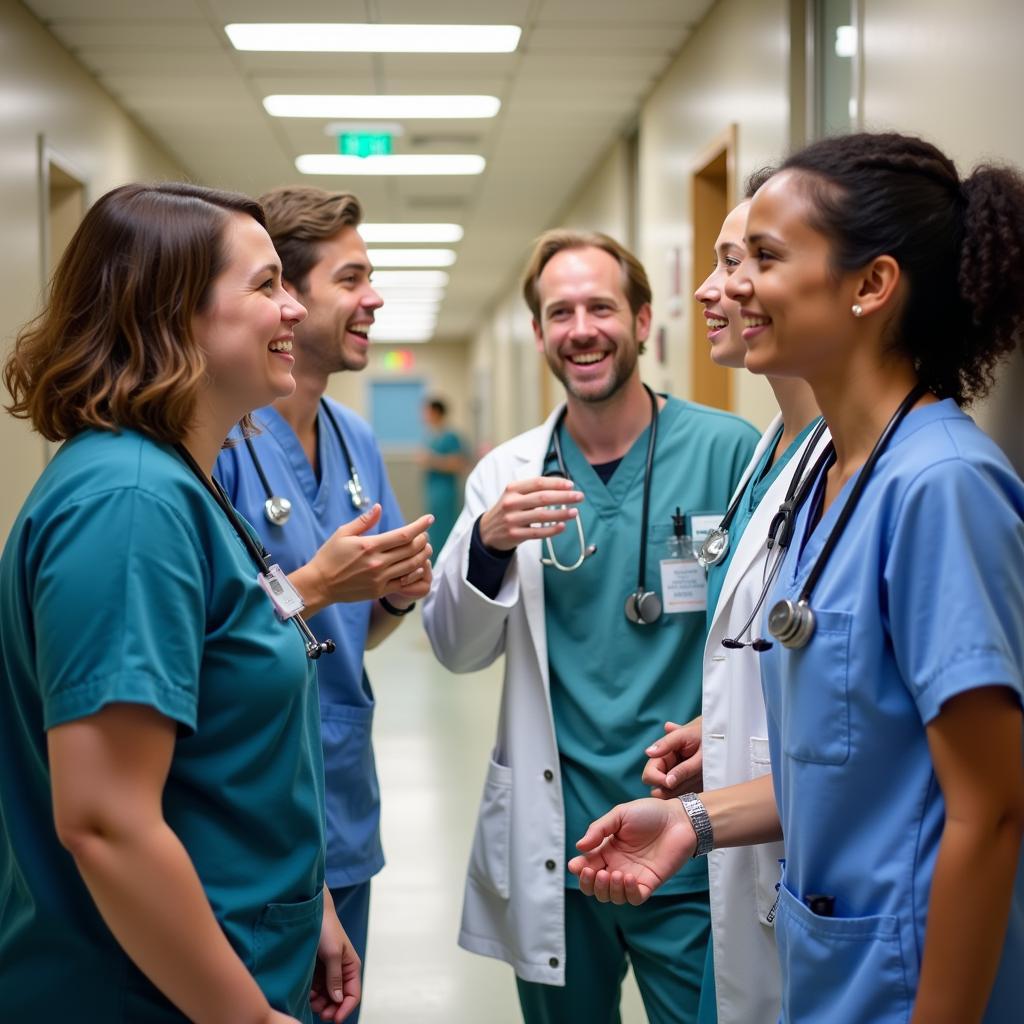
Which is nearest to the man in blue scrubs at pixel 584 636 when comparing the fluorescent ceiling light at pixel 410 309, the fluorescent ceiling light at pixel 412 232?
the fluorescent ceiling light at pixel 412 232

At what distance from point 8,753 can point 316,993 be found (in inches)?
24.4

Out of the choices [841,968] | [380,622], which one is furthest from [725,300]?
[841,968]

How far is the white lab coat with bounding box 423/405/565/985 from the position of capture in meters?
1.96

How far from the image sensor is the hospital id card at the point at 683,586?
1.97m

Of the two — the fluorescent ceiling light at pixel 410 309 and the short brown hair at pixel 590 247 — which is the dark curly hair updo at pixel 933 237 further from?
the fluorescent ceiling light at pixel 410 309

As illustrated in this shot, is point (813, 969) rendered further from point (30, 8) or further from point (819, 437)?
point (30, 8)

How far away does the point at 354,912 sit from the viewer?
207 cm

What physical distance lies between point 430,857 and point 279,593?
2954 millimetres

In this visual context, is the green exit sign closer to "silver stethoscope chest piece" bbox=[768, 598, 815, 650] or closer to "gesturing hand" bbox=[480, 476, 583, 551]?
"gesturing hand" bbox=[480, 476, 583, 551]

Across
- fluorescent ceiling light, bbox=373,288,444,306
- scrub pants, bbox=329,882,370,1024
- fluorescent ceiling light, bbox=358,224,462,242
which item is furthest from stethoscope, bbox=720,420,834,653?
fluorescent ceiling light, bbox=373,288,444,306

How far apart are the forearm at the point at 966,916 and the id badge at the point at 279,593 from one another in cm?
70

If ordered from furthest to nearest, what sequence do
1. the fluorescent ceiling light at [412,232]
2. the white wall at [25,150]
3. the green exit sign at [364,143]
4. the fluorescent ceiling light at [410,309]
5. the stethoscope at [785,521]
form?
the fluorescent ceiling light at [410,309], the fluorescent ceiling light at [412,232], the green exit sign at [364,143], the white wall at [25,150], the stethoscope at [785,521]

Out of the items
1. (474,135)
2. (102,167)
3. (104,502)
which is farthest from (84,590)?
(474,135)

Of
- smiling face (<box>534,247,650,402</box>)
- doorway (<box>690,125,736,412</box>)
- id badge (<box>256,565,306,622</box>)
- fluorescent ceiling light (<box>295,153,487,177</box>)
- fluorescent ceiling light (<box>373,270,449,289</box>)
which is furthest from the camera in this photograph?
fluorescent ceiling light (<box>373,270,449,289</box>)
